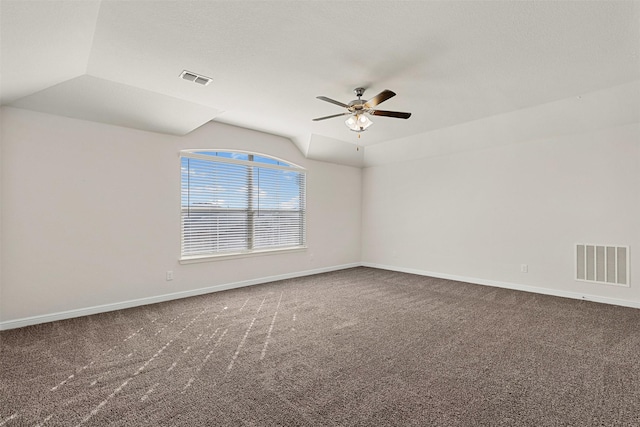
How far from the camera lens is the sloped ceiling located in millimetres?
2104

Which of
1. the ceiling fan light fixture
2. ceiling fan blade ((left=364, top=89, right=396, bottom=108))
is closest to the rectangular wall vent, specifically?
the ceiling fan light fixture

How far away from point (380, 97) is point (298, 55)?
882mm

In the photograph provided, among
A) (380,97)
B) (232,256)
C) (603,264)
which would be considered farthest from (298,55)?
(603,264)

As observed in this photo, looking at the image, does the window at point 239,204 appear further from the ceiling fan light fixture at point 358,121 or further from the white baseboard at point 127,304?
the ceiling fan light fixture at point 358,121

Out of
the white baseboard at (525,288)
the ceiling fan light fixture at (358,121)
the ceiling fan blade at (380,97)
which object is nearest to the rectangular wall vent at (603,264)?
the white baseboard at (525,288)

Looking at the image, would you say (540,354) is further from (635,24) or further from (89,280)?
(89,280)

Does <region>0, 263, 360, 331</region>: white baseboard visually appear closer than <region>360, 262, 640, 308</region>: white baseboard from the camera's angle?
Yes

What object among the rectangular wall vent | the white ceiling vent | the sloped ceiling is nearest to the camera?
the sloped ceiling

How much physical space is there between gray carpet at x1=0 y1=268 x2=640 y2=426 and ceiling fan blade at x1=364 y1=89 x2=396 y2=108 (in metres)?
2.36

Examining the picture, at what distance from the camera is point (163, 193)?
4.30 metres

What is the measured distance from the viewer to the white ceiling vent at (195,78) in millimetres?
3033

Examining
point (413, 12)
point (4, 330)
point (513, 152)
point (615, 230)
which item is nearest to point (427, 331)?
point (413, 12)

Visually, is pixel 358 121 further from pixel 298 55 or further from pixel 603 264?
pixel 603 264

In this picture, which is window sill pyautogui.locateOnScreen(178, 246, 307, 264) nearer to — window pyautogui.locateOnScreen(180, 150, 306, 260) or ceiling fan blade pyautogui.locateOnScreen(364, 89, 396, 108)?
window pyautogui.locateOnScreen(180, 150, 306, 260)
